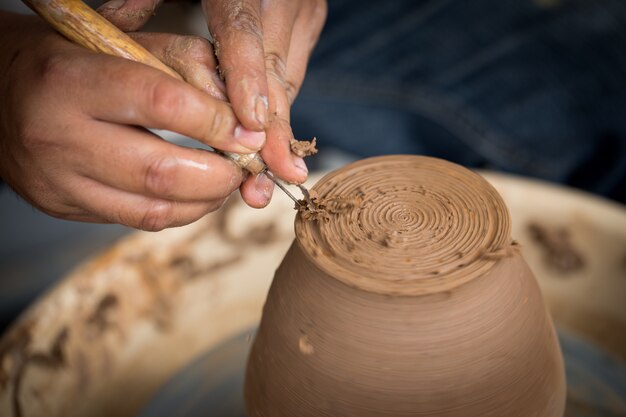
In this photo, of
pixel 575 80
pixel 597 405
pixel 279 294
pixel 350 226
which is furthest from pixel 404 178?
pixel 575 80

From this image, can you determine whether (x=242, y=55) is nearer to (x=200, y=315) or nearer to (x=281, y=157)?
(x=281, y=157)

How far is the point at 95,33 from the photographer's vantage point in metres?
0.84

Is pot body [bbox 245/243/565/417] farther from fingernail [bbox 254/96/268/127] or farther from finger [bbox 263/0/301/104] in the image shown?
finger [bbox 263/0/301/104]

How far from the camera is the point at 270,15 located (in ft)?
3.42

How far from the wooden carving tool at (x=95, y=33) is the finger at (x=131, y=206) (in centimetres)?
11

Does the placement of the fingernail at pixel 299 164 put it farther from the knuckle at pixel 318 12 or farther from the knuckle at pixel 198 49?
the knuckle at pixel 318 12

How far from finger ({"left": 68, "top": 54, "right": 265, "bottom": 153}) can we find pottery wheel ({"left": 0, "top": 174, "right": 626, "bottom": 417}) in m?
0.63

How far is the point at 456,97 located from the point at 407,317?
1.29 metres

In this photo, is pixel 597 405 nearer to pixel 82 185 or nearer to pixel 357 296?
pixel 357 296

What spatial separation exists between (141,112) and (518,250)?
530 mm

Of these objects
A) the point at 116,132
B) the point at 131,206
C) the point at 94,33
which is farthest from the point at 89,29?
the point at 131,206

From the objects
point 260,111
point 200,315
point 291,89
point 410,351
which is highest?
point 260,111

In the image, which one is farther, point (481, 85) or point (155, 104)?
point (481, 85)

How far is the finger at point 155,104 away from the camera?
0.78m
